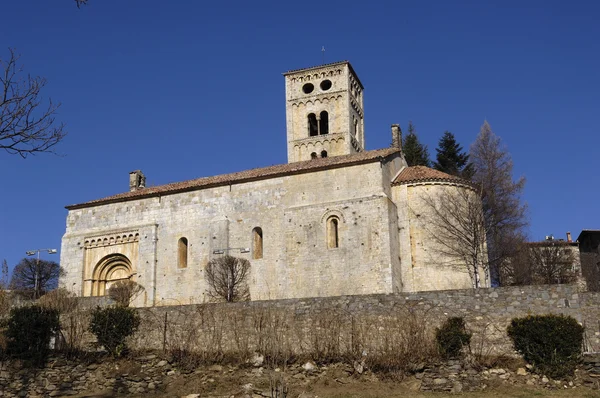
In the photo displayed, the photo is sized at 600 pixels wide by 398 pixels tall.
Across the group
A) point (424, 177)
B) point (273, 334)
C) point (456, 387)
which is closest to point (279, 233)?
point (424, 177)

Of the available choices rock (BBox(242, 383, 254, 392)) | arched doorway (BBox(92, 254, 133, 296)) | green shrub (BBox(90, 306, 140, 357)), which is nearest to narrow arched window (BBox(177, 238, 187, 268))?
arched doorway (BBox(92, 254, 133, 296))

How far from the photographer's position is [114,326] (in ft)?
81.0

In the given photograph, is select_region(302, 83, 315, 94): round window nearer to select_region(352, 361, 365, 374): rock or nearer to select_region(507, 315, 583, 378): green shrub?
select_region(352, 361, 365, 374): rock

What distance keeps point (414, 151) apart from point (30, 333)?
1457 inches

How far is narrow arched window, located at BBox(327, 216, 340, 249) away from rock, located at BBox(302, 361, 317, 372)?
12.6 m

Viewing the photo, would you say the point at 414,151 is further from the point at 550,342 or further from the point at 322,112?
the point at 550,342

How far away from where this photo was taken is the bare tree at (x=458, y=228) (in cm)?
3300

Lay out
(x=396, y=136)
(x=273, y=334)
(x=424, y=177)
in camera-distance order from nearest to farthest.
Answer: (x=273, y=334)
(x=424, y=177)
(x=396, y=136)

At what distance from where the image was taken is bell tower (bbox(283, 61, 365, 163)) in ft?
156

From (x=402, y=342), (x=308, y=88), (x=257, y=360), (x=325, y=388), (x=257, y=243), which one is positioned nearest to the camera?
(x=325, y=388)

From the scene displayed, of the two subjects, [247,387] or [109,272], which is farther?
[109,272]

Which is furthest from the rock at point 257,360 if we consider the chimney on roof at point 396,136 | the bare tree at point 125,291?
the chimney on roof at point 396,136

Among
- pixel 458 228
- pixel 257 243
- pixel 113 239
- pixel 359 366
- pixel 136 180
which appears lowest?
pixel 359 366

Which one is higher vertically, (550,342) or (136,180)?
(136,180)
